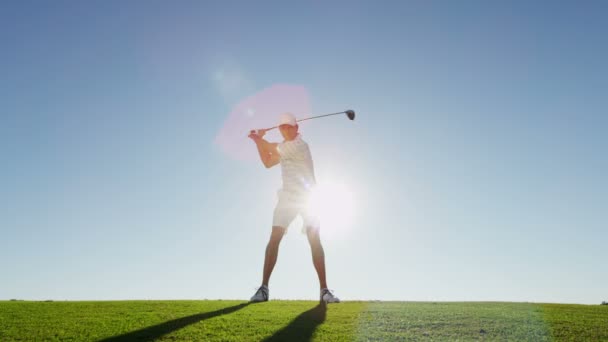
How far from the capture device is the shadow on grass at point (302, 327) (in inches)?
257

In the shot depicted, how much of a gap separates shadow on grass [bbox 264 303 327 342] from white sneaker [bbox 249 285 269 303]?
69.4 inches

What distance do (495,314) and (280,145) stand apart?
17.3ft

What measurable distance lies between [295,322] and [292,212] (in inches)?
129

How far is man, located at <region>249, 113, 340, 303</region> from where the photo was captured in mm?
10211

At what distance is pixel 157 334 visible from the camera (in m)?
6.91

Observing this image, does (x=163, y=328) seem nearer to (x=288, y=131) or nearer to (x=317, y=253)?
(x=317, y=253)

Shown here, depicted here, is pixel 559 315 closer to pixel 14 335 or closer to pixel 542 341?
pixel 542 341

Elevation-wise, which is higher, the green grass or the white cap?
the white cap

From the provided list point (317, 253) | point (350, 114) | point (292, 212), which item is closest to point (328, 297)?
point (317, 253)

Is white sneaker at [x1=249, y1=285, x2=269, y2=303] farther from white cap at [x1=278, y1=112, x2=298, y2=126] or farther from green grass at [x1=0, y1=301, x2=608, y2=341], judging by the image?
white cap at [x1=278, y1=112, x2=298, y2=126]

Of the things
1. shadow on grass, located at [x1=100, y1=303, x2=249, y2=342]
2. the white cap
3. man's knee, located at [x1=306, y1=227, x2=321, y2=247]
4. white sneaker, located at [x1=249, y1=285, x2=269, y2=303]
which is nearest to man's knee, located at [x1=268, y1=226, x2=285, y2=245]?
man's knee, located at [x1=306, y1=227, x2=321, y2=247]

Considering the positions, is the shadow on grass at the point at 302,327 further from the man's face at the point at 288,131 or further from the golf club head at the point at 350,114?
the golf club head at the point at 350,114

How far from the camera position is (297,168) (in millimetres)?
10680

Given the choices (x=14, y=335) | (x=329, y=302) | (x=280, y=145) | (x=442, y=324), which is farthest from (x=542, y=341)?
(x=14, y=335)
